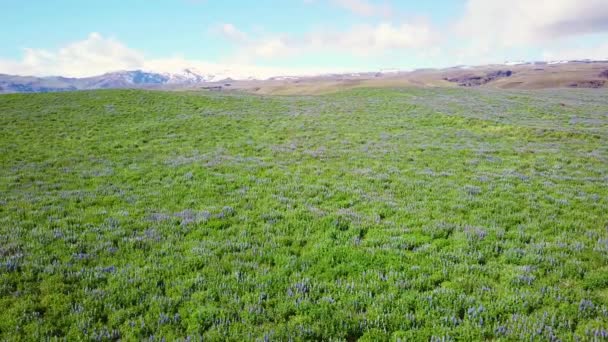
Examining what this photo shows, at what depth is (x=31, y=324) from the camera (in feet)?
21.3

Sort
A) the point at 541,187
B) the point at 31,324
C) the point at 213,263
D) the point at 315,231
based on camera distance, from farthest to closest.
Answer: the point at 541,187, the point at 315,231, the point at 213,263, the point at 31,324

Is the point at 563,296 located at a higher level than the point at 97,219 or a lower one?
lower

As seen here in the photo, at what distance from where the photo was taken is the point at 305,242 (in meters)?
10.4

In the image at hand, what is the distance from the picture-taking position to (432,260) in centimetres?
902

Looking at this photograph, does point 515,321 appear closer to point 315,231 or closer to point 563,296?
point 563,296

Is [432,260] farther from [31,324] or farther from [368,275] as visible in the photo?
[31,324]

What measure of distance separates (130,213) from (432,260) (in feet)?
34.5

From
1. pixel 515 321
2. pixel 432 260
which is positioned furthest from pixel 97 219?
pixel 515 321

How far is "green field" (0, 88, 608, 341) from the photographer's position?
6.73m

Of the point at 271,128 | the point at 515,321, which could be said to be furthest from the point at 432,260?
the point at 271,128

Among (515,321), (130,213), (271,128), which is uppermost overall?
(271,128)

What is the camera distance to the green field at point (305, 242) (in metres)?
6.73

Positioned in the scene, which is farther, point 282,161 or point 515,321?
point 282,161

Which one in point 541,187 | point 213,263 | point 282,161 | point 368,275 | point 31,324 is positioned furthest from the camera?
point 282,161
